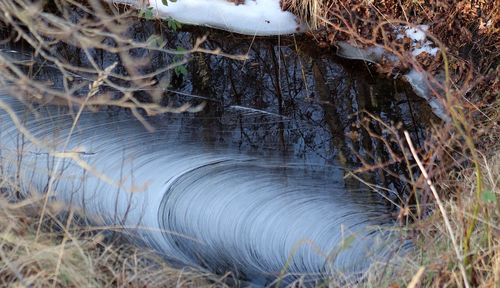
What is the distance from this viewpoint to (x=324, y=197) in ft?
13.9

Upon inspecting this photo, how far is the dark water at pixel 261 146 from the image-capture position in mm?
3877

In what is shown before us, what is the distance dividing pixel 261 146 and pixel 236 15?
1.83 m

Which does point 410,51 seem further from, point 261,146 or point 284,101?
point 261,146

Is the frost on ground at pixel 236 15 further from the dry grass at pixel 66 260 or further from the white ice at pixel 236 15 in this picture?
the dry grass at pixel 66 260

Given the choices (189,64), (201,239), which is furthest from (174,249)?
(189,64)

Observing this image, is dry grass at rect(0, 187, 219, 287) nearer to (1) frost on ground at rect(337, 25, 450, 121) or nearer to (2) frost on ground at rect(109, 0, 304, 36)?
(1) frost on ground at rect(337, 25, 450, 121)

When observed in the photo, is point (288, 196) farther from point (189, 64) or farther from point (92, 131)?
point (189, 64)

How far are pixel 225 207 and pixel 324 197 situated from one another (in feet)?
2.08

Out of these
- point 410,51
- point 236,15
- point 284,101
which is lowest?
point 284,101

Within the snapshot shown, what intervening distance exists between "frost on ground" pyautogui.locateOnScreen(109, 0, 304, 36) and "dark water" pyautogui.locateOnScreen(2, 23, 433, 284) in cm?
11

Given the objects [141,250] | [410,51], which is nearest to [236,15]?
[410,51]

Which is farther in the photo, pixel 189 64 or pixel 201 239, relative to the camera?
pixel 189 64

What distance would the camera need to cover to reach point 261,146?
4.74 metres

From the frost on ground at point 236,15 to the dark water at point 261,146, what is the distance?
0.35 feet
